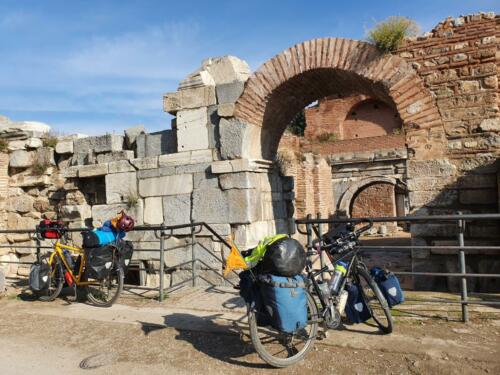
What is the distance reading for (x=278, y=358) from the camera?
3273 millimetres

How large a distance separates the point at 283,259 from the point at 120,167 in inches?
187

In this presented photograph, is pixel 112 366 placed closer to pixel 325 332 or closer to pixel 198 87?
pixel 325 332

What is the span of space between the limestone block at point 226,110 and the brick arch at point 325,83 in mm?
81

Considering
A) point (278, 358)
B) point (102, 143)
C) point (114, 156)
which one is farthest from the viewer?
point (102, 143)

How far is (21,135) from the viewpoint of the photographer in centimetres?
826

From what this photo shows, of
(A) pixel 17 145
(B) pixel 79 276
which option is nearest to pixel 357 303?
(B) pixel 79 276

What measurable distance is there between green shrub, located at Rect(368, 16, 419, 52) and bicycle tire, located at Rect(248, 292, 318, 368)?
3.71m

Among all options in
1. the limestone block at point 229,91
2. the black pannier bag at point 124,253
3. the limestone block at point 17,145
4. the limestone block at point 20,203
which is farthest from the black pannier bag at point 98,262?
the limestone block at point 17,145

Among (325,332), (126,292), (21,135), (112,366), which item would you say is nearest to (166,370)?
(112,366)

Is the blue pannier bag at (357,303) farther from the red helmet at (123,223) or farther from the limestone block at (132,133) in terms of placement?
the limestone block at (132,133)

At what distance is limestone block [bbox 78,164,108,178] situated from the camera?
726 cm

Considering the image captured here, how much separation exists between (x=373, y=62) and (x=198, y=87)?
2715 millimetres

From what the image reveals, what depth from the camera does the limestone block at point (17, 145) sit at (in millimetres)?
8273

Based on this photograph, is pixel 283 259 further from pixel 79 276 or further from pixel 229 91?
pixel 229 91
